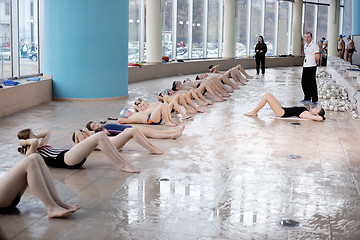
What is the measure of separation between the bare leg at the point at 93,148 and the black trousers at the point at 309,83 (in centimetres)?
704

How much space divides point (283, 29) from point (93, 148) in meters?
26.5

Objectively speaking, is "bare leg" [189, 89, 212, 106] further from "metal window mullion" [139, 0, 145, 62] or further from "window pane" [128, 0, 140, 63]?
"metal window mullion" [139, 0, 145, 62]

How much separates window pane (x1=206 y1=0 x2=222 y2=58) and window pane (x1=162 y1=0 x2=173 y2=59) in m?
3.21

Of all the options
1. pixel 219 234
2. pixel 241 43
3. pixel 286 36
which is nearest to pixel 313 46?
pixel 219 234

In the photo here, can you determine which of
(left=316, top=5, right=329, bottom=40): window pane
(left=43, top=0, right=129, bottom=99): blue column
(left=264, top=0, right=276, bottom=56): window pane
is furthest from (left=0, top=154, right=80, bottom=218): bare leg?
(left=316, top=5, right=329, bottom=40): window pane

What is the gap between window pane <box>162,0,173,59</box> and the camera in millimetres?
20875

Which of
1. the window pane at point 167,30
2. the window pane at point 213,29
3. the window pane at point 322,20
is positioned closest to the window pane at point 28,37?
the window pane at point 167,30

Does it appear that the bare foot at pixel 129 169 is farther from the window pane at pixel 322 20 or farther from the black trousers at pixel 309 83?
the window pane at pixel 322 20

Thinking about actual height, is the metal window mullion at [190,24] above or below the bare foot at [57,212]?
above

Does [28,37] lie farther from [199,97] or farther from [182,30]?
[182,30]

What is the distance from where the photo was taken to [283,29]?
30.2 meters

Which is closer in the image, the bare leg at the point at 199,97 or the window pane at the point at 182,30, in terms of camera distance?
the bare leg at the point at 199,97

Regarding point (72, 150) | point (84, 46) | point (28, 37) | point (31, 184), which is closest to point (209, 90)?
point (84, 46)

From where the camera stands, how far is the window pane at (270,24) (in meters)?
28.9
